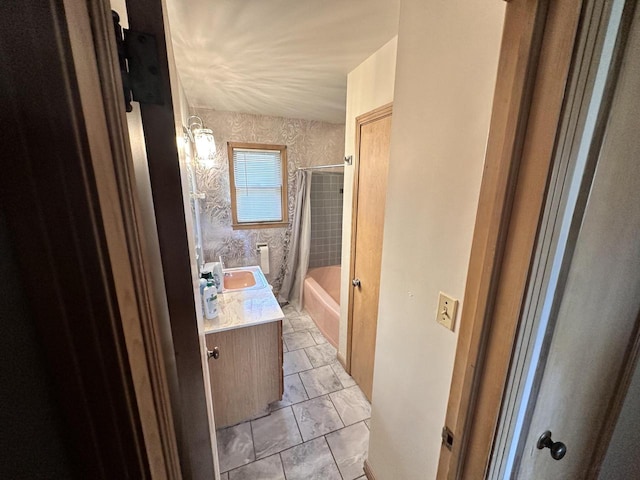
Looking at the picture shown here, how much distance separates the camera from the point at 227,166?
120 inches

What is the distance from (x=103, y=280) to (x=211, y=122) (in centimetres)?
315

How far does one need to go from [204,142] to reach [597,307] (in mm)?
2810

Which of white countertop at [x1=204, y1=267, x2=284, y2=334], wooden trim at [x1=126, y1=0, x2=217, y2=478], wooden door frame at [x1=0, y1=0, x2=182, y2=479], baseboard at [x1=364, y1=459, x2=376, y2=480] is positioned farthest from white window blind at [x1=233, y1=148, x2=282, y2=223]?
wooden door frame at [x1=0, y1=0, x2=182, y2=479]

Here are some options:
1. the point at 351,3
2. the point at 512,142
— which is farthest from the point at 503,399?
the point at 351,3

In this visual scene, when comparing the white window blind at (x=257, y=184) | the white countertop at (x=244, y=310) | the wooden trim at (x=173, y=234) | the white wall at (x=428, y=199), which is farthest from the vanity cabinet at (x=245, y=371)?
the white window blind at (x=257, y=184)

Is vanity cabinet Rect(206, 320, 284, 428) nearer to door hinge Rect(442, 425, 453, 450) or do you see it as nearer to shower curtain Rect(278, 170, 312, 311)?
door hinge Rect(442, 425, 453, 450)

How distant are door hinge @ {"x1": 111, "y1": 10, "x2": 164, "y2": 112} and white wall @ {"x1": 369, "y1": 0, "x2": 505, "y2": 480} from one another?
825 mm

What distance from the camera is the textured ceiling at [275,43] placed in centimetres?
125

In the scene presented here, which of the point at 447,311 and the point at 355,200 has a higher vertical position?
the point at 355,200

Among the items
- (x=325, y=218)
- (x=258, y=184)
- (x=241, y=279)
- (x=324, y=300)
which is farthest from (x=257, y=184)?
(x=324, y=300)

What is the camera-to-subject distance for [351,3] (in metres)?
1.19

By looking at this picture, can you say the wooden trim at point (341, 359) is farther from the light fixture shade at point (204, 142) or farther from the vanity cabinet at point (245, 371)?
the light fixture shade at point (204, 142)

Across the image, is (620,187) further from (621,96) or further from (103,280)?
(103,280)

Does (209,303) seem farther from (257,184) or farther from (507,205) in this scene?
(257,184)
